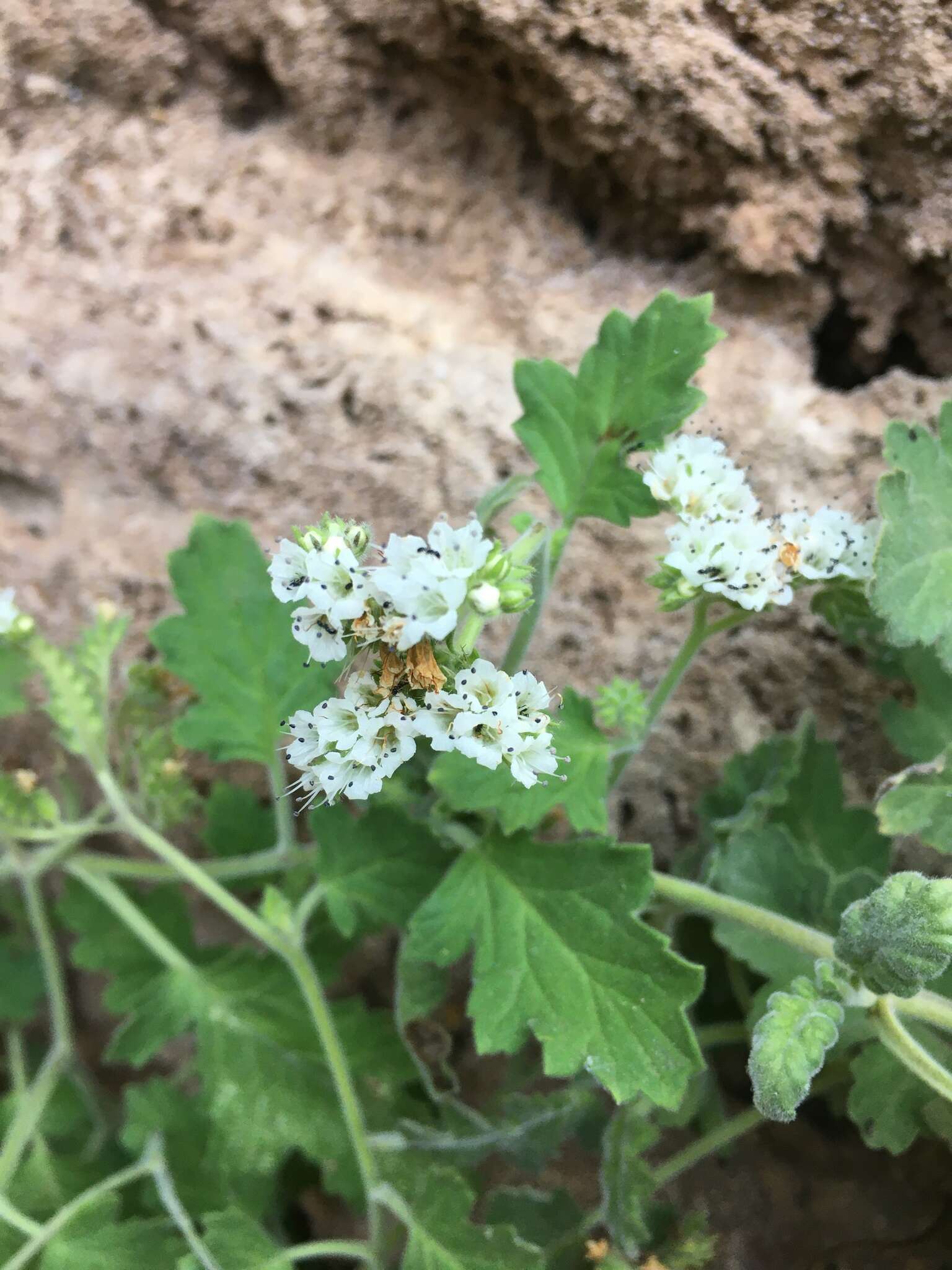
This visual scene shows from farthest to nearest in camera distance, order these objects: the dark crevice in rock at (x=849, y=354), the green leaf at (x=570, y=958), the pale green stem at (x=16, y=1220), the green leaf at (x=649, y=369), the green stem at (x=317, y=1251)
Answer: the dark crevice in rock at (x=849, y=354) < the pale green stem at (x=16, y=1220) < the green stem at (x=317, y=1251) < the green leaf at (x=649, y=369) < the green leaf at (x=570, y=958)

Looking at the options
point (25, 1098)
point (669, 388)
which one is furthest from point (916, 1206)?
point (25, 1098)

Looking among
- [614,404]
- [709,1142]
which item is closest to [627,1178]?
[709,1142]

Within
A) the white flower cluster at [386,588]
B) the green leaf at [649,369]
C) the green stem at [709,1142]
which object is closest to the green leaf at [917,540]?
the green leaf at [649,369]

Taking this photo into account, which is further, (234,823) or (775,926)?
(234,823)

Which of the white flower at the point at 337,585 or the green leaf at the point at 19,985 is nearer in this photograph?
the white flower at the point at 337,585

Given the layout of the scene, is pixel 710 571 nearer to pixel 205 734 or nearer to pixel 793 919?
pixel 793 919

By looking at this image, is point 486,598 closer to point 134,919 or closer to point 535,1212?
point 134,919

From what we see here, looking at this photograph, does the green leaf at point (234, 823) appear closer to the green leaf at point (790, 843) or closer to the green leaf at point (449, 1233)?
the green leaf at point (449, 1233)
